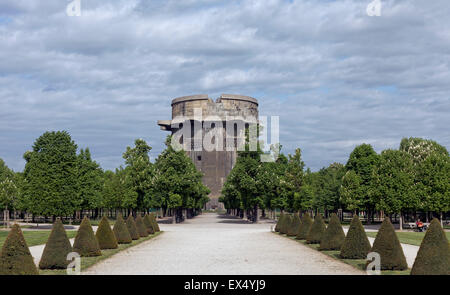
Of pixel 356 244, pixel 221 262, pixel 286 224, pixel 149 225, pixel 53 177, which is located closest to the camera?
pixel 221 262

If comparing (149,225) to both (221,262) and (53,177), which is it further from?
(221,262)

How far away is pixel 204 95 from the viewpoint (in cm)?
15625

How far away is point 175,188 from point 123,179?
12201 mm

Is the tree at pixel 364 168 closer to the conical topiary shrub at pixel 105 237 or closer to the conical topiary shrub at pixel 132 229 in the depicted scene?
the conical topiary shrub at pixel 132 229

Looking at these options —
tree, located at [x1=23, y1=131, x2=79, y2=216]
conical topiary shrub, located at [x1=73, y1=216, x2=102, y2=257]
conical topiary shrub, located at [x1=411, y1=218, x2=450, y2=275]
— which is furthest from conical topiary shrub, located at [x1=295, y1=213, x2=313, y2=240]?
tree, located at [x1=23, y1=131, x2=79, y2=216]

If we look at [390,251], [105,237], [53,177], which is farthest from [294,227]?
[53,177]

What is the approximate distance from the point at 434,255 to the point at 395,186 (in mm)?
40853

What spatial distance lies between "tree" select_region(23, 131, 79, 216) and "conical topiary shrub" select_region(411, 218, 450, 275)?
4210 centimetres

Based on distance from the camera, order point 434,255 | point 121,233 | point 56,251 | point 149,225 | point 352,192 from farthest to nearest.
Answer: point 352,192
point 149,225
point 121,233
point 56,251
point 434,255

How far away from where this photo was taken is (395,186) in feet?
174

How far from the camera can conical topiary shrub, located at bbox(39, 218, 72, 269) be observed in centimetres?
1881

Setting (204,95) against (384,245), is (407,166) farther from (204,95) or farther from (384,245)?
(204,95)

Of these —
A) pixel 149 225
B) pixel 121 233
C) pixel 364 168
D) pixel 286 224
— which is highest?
pixel 364 168

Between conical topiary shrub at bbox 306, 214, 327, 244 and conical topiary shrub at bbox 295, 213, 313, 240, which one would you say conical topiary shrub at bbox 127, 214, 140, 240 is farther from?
conical topiary shrub at bbox 306, 214, 327, 244
